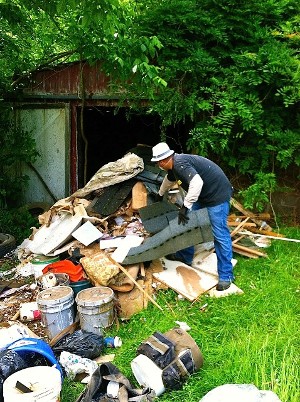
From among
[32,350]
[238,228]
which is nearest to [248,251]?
[238,228]

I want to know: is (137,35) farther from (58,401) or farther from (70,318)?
(58,401)

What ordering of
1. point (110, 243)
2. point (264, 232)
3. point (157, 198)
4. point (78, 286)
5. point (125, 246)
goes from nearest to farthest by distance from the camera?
point (78, 286), point (125, 246), point (110, 243), point (157, 198), point (264, 232)

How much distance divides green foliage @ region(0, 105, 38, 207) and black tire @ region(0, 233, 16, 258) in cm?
136

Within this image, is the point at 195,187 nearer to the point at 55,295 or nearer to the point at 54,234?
the point at 55,295

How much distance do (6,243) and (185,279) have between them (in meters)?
3.98

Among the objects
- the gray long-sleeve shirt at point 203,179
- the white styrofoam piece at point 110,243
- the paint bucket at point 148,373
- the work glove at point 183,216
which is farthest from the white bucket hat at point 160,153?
the paint bucket at point 148,373

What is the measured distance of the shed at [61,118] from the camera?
8.73 metres

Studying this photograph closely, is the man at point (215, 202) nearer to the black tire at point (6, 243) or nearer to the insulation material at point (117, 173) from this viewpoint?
the insulation material at point (117, 173)

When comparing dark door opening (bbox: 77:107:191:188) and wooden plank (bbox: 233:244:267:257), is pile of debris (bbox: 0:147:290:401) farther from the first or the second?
dark door opening (bbox: 77:107:191:188)

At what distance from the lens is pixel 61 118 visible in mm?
9398

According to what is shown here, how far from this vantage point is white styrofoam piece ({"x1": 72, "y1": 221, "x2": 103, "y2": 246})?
248 inches

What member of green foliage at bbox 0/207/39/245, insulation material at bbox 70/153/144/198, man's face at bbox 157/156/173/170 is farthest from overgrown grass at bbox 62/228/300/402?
green foliage at bbox 0/207/39/245

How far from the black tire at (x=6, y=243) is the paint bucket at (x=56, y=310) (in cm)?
291

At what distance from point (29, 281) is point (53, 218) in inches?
48.7
